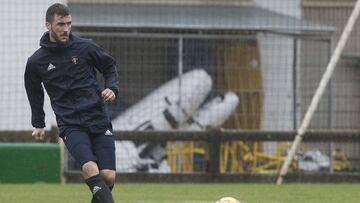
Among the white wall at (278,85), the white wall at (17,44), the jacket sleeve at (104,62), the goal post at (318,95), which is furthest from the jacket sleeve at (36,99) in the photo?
the white wall at (278,85)

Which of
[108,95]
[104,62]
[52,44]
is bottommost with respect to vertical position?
[108,95]

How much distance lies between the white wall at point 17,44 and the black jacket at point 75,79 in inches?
266

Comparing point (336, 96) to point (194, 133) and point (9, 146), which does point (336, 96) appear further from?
point (9, 146)

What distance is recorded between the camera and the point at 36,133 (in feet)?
32.2

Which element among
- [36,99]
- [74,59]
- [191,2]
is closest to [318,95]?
[191,2]

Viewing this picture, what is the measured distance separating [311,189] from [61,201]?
3695 mm

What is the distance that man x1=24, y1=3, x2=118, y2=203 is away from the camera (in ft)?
30.2

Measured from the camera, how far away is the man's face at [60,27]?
9.17m

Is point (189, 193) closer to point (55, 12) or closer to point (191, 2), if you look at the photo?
point (55, 12)

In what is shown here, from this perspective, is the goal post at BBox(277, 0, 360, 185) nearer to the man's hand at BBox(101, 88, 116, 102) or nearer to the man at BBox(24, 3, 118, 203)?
the man at BBox(24, 3, 118, 203)

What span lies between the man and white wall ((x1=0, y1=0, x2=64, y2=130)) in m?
6.76

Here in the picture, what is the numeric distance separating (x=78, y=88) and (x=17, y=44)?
710 cm

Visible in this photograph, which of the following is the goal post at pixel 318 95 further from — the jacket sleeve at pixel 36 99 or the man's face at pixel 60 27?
the man's face at pixel 60 27

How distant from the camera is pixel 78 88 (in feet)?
30.7
